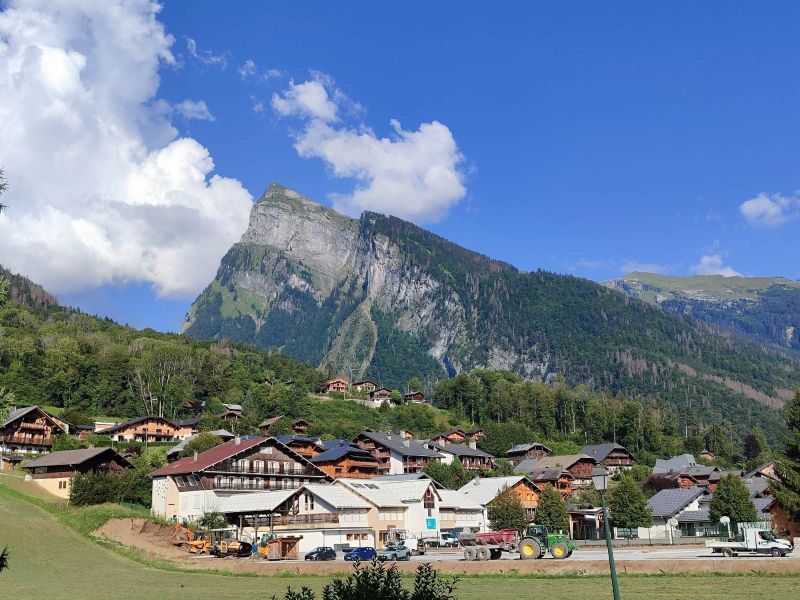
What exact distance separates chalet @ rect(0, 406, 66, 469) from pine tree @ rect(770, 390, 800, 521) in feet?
305

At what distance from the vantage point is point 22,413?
105500 millimetres

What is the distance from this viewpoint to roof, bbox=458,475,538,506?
93.3m

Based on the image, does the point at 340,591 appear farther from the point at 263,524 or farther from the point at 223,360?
the point at 223,360

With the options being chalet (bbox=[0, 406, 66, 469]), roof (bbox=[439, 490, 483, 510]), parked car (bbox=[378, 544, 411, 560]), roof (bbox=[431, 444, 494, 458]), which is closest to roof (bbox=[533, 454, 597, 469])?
roof (bbox=[431, 444, 494, 458])

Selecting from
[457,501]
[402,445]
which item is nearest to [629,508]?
[457,501]

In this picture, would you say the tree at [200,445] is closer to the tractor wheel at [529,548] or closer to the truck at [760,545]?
the tractor wheel at [529,548]

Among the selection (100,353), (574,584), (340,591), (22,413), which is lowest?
(574,584)

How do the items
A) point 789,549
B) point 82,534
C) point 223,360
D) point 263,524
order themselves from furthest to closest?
point 223,360, point 263,524, point 82,534, point 789,549

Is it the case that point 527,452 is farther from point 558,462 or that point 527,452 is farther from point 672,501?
point 672,501

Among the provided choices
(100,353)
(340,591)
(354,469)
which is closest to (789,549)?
(340,591)

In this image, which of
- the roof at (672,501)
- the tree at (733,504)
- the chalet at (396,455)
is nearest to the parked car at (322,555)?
the tree at (733,504)

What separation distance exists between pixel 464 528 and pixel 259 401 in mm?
74696

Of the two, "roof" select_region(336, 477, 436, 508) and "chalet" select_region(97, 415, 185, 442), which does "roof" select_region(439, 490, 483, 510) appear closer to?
"roof" select_region(336, 477, 436, 508)

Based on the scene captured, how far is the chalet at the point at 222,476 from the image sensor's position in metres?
78.5
